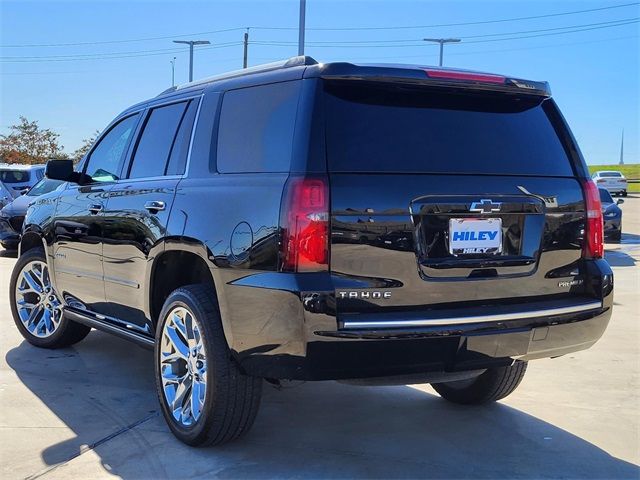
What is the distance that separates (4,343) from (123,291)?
7.22 ft

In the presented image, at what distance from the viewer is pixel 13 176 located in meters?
17.1

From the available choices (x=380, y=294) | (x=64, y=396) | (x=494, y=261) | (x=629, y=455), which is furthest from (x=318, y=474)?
(x=64, y=396)

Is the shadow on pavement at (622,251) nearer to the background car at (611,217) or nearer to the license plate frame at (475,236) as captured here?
the background car at (611,217)

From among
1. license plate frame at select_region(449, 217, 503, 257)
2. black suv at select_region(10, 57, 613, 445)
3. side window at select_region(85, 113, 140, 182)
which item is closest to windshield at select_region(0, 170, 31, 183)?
side window at select_region(85, 113, 140, 182)

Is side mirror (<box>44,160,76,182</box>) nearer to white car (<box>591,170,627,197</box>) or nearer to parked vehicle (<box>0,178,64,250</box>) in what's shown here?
parked vehicle (<box>0,178,64,250</box>)

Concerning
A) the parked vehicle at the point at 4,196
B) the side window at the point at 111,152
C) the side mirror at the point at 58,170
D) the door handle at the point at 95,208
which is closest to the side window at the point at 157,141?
the side window at the point at 111,152

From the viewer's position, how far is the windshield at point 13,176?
1709 cm

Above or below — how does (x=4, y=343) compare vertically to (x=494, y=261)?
below

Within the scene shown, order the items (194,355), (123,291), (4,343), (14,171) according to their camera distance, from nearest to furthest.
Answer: (194,355)
(123,291)
(4,343)
(14,171)

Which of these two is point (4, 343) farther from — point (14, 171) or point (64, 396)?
point (14, 171)

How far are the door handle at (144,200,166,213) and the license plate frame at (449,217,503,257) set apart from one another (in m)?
1.70

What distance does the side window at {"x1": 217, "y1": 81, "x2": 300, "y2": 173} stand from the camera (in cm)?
341

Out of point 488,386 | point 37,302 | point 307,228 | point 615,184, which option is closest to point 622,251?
point 488,386

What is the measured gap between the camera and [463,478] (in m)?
3.51
